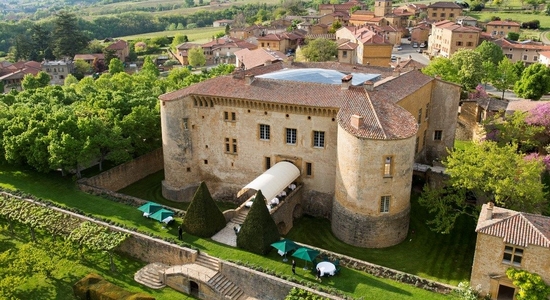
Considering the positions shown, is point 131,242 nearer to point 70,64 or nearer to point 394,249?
point 394,249

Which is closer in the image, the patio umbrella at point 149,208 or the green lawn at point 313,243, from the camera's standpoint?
the green lawn at point 313,243

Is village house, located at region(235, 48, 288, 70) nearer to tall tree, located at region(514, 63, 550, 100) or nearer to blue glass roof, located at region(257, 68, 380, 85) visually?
blue glass roof, located at region(257, 68, 380, 85)

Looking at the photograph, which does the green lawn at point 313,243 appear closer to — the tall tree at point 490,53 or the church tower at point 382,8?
the tall tree at point 490,53

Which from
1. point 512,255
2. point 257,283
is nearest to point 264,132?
point 257,283

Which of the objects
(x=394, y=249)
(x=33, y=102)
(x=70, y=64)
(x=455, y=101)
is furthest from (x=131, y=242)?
(x=70, y=64)

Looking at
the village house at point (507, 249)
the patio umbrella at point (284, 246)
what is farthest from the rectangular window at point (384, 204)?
the village house at point (507, 249)

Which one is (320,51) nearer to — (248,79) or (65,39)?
(248,79)
